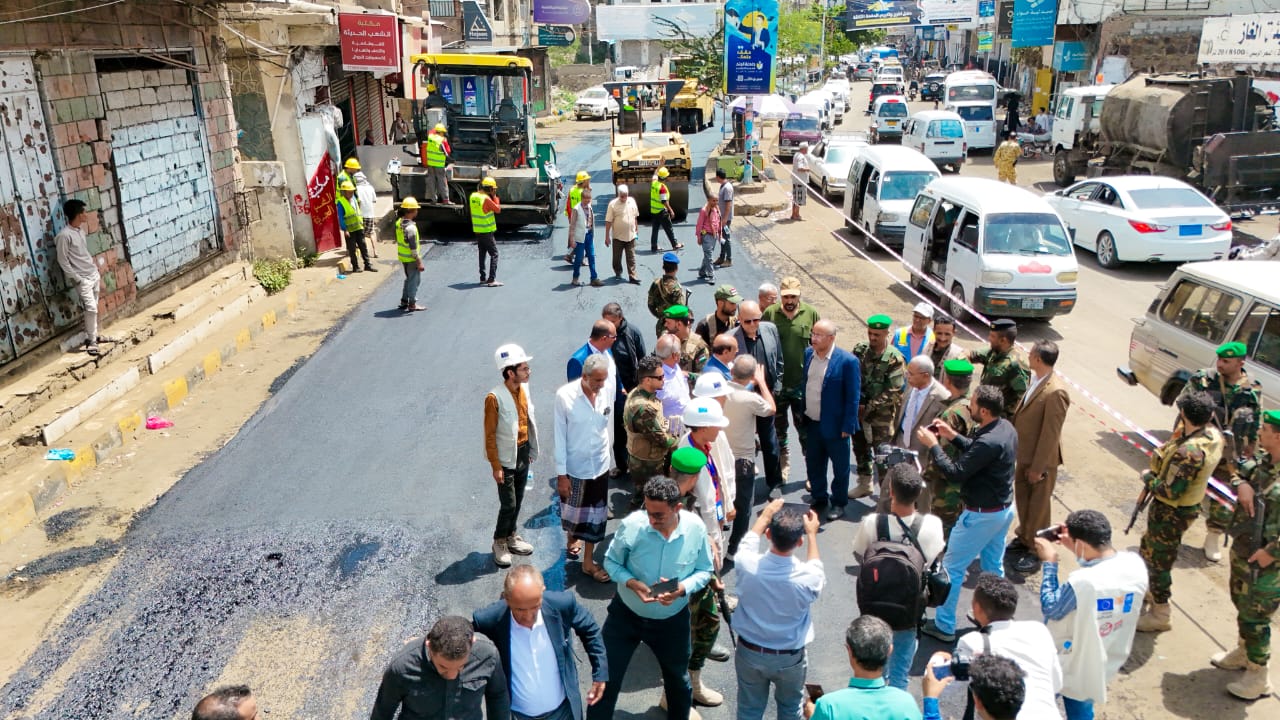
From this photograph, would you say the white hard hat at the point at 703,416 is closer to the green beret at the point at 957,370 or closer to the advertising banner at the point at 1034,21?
the green beret at the point at 957,370

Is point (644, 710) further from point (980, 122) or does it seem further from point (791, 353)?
point (980, 122)

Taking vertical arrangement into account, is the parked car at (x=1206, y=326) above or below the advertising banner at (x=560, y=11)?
below

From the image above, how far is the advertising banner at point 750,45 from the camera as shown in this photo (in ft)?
64.8

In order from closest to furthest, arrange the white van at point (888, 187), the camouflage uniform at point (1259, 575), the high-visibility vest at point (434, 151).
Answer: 1. the camouflage uniform at point (1259, 575)
2. the white van at point (888, 187)
3. the high-visibility vest at point (434, 151)

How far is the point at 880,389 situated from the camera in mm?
7039

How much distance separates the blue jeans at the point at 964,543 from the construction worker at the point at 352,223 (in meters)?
11.4

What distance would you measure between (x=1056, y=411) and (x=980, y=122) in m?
26.5

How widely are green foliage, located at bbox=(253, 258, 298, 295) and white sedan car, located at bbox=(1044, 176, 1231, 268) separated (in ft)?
40.6


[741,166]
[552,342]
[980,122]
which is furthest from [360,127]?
[980,122]

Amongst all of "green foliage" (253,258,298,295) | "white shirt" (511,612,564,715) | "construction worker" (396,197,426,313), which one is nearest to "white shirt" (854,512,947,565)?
"white shirt" (511,612,564,715)

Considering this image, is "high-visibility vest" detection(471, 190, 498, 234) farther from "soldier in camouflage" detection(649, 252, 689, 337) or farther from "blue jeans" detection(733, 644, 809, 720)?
"blue jeans" detection(733, 644, 809, 720)

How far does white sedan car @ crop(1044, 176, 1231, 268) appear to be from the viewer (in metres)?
14.4

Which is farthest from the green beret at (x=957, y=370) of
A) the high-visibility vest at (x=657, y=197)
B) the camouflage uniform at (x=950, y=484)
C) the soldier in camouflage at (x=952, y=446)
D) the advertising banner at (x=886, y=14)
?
the advertising banner at (x=886, y=14)

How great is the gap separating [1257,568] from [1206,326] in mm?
4042
